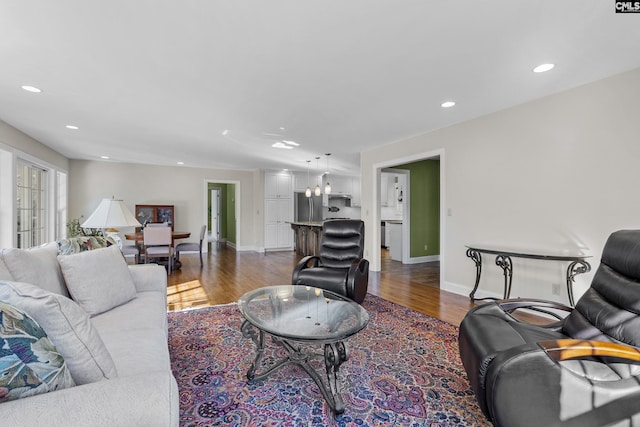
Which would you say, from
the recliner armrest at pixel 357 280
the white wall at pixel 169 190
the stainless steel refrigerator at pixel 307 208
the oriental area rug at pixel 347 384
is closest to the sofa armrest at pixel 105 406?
the oriental area rug at pixel 347 384

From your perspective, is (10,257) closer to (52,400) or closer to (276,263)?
(52,400)

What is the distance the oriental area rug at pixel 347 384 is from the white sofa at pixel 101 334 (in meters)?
0.50

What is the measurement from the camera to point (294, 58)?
2414mm

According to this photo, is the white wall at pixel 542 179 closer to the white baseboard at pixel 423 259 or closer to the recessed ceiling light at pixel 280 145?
the white baseboard at pixel 423 259

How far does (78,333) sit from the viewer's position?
971 mm

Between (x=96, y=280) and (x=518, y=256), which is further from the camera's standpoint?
(x=518, y=256)

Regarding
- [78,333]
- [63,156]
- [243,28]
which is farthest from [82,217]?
[78,333]

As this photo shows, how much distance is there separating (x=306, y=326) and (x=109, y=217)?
2.30m

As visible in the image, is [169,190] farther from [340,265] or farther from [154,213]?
[340,265]

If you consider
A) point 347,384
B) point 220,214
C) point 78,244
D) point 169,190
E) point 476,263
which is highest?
point 169,190

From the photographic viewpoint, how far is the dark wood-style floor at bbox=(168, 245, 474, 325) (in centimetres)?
372

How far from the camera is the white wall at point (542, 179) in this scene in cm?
279

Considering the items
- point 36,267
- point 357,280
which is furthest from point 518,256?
point 36,267
